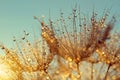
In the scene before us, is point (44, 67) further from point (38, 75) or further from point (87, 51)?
point (87, 51)

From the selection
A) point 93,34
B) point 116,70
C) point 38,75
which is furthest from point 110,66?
point 38,75

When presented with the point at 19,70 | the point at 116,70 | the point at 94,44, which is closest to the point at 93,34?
the point at 94,44

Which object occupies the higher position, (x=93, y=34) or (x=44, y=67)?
(x=93, y=34)

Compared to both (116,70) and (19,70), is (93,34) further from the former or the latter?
(19,70)

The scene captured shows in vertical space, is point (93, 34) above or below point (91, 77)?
above

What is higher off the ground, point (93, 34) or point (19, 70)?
point (93, 34)

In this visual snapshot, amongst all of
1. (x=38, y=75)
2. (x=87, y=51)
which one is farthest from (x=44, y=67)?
(x=87, y=51)

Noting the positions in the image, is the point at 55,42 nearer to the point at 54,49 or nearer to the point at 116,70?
the point at 54,49

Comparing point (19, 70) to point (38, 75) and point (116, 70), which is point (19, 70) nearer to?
point (38, 75)
